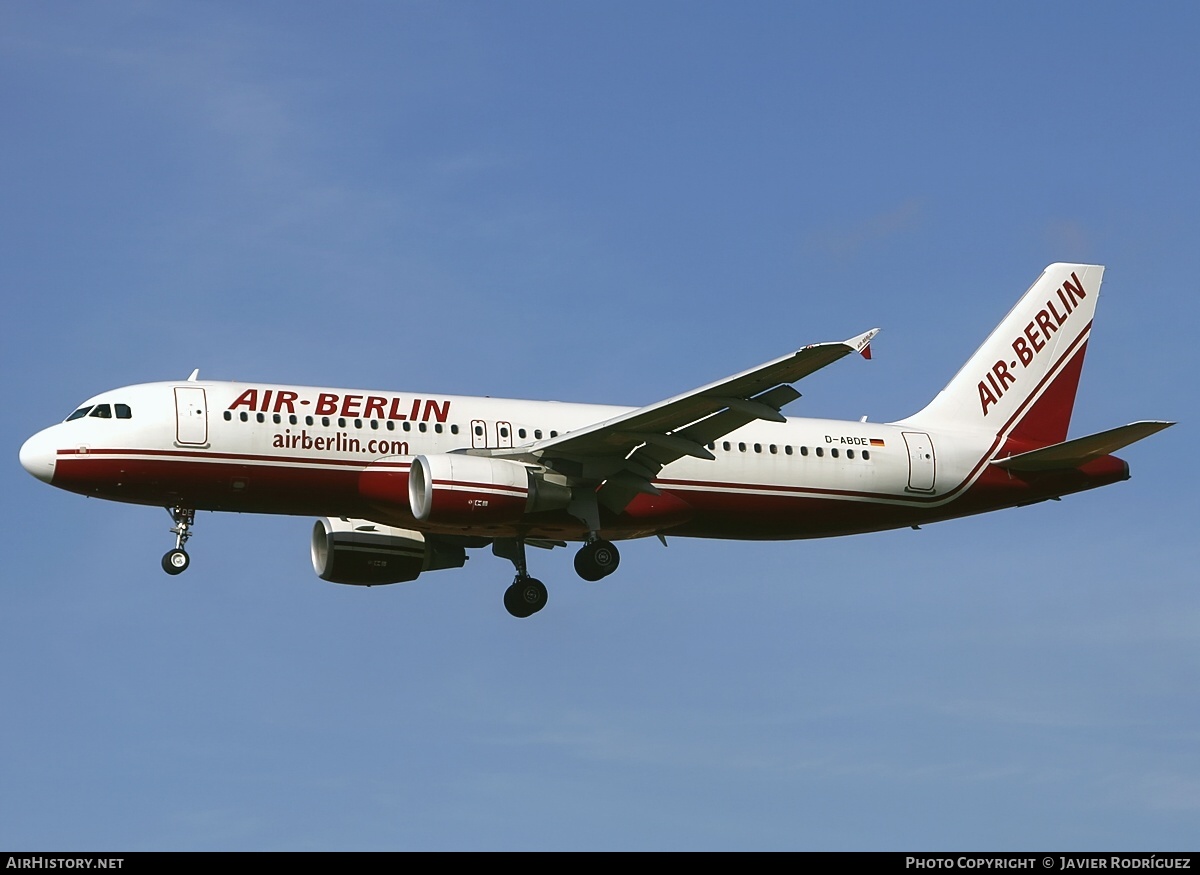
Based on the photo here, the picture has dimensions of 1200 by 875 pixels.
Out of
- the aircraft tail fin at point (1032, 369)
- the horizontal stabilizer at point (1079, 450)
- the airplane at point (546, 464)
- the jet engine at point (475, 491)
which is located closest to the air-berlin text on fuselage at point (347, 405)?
the airplane at point (546, 464)

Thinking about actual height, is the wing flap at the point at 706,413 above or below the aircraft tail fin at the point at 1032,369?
below

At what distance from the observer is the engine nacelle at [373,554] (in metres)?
48.2

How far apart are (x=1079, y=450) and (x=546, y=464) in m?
13.3

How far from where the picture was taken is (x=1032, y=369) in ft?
169

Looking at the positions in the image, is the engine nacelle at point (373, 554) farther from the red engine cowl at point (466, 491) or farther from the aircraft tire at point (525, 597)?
the red engine cowl at point (466, 491)

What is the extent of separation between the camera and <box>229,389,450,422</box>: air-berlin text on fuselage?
143 feet

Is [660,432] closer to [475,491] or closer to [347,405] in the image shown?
[475,491]

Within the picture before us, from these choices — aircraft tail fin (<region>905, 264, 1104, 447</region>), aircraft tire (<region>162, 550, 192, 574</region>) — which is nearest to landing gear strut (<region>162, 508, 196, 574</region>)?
aircraft tire (<region>162, 550, 192, 574</region>)

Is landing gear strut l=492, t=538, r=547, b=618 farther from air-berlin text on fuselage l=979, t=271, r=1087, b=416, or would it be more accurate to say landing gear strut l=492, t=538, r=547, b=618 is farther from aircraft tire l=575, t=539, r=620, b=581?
air-berlin text on fuselage l=979, t=271, r=1087, b=416

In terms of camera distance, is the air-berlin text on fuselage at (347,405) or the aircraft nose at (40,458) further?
the air-berlin text on fuselage at (347,405)

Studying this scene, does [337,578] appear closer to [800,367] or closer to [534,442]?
[534,442]

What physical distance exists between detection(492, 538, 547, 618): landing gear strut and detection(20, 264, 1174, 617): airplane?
5 cm

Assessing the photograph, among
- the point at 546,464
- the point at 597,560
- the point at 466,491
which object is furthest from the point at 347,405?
the point at 597,560

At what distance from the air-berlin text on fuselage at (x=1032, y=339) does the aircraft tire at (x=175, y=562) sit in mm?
20791
